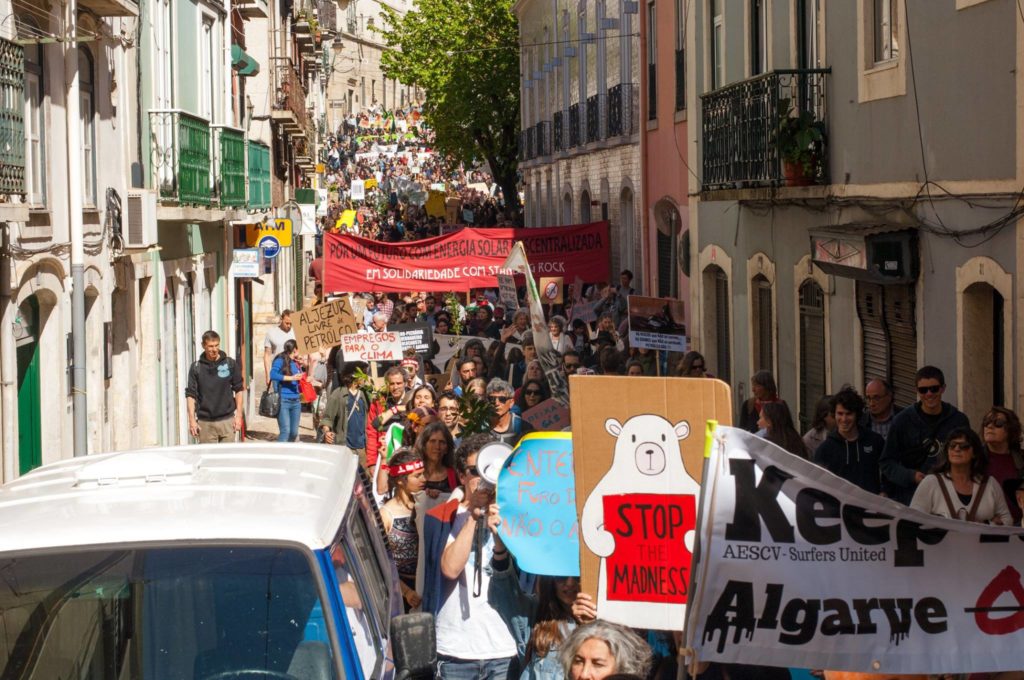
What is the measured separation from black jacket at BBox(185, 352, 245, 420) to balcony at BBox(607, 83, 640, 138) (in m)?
10.9

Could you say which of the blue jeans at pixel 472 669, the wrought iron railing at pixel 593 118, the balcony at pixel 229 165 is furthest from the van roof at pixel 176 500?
the wrought iron railing at pixel 593 118

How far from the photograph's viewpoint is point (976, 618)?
5.50 m

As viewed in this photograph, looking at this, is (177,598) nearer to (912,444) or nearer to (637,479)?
(637,479)

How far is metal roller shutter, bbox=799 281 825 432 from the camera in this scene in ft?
50.4

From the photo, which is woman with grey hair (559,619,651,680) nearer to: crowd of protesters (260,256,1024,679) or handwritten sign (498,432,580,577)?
crowd of protesters (260,256,1024,679)

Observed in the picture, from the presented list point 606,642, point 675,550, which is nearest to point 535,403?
point 675,550

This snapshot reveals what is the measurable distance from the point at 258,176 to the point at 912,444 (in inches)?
776

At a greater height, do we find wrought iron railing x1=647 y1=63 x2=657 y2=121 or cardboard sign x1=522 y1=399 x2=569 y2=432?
wrought iron railing x1=647 y1=63 x2=657 y2=121

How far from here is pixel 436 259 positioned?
22.0 meters

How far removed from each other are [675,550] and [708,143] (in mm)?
11607

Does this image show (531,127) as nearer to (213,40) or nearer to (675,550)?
(213,40)

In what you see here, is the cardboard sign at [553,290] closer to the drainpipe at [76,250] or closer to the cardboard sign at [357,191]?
the drainpipe at [76,250]

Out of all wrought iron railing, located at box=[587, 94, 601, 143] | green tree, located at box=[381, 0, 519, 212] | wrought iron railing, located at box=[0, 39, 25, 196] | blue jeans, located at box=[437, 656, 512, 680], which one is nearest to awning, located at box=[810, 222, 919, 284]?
blue jeans, located at box=[437, 656, 512, 680]

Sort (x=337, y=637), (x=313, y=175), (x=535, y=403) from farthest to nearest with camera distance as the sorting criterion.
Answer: (x=313, y=175), (x=535, y=403), (x=337, y=637)
